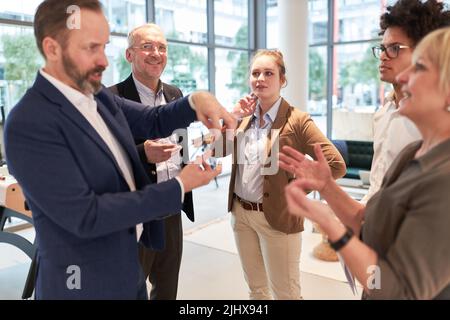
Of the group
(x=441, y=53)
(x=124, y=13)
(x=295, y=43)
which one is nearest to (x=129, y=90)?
(x=441, y=53)

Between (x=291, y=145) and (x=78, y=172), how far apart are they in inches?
55.1

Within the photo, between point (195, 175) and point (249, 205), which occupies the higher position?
point (195, 175)

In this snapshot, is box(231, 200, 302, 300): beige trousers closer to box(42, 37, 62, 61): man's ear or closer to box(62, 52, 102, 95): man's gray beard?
box(62, 52, 102, 95): man's gray beard

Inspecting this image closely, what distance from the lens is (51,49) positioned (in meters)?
1.19

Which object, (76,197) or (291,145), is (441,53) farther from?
(291,145)

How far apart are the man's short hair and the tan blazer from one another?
1.36 metres

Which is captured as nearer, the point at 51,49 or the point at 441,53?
the point at 441,53

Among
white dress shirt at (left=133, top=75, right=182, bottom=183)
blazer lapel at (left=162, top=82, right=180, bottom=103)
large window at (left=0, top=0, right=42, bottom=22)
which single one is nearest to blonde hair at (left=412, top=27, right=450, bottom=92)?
white dress shirt at (left=133, top=75, right=182, bottom=183)

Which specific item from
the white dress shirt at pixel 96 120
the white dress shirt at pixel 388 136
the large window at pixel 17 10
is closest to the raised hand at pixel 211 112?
the white dress shirt at pixel 96 120

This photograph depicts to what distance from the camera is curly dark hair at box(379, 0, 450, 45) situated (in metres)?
1.60

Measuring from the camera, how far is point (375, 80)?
24.7ft

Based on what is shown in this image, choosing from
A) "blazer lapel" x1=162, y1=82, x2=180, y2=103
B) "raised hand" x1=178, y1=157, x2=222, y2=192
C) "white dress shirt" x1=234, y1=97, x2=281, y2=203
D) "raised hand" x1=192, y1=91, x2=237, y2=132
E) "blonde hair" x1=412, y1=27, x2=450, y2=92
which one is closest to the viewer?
"blonde hair" x1=412, y1=27, x2=450, y2=92

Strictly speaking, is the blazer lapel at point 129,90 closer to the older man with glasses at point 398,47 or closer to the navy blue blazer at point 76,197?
the navy blue blazer at point 76,197

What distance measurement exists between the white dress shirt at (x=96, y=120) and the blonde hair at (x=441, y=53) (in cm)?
95
